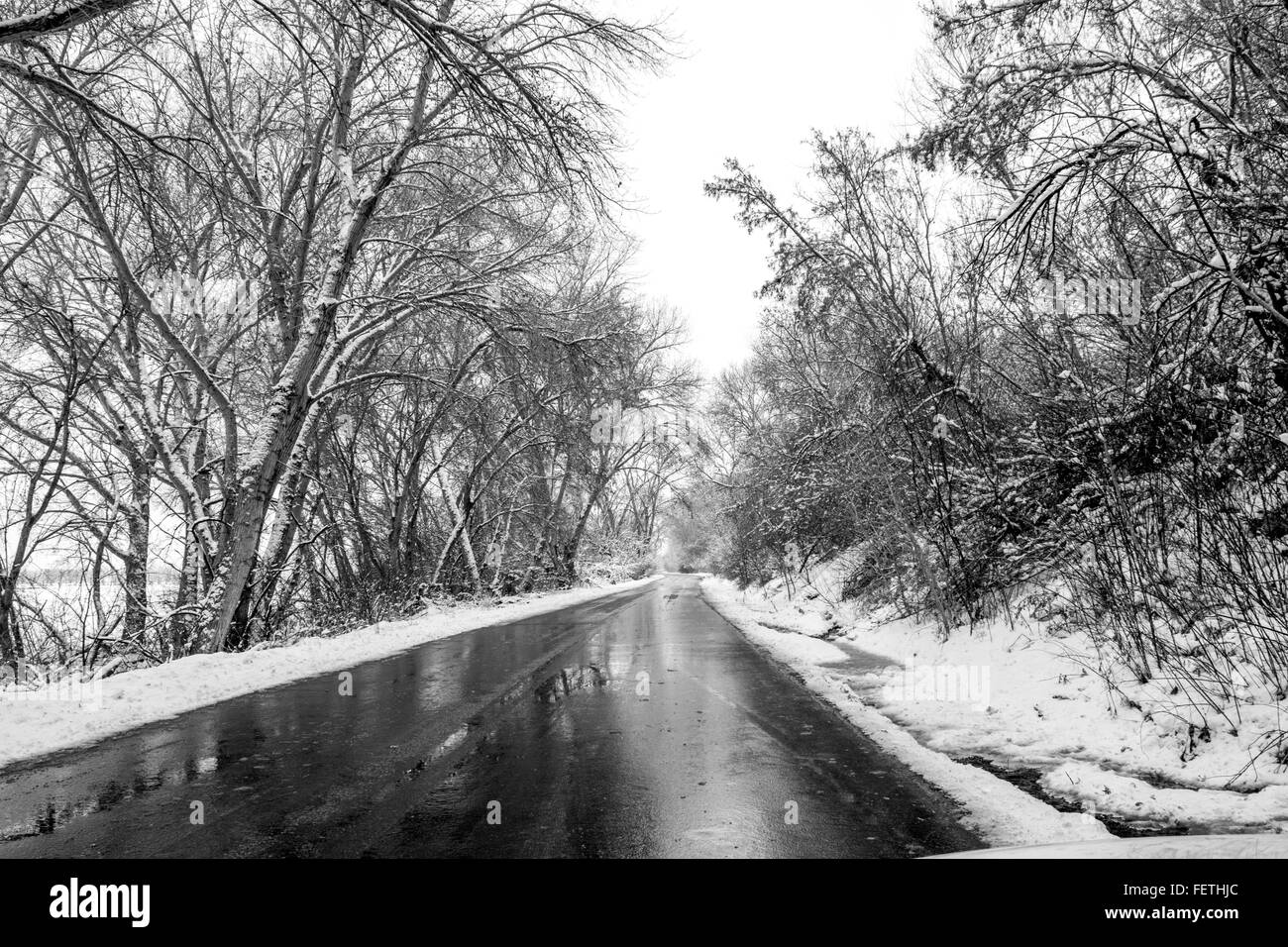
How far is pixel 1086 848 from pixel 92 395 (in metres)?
16.6

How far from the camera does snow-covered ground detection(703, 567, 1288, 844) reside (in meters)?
3.76

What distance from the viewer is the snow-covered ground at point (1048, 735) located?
3.76 m

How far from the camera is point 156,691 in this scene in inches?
298

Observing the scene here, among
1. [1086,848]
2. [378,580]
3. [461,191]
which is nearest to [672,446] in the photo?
[378,580]

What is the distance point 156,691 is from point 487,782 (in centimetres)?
525

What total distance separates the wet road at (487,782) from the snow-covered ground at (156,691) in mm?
394

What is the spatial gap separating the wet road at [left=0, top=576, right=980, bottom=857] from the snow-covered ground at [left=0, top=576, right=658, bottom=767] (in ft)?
1.29
